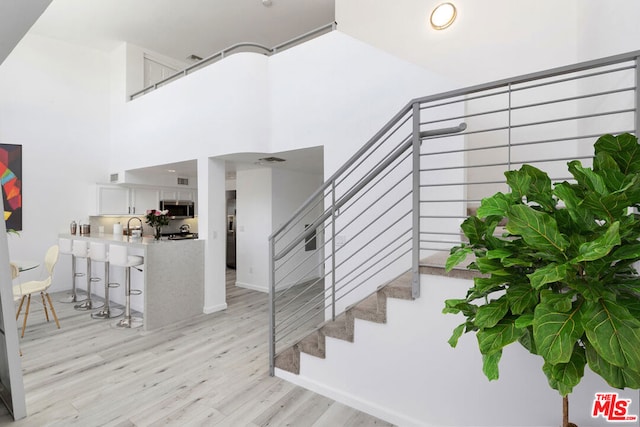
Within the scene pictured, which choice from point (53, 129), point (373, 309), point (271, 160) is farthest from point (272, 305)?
point (53, 129)

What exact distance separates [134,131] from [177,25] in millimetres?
2216

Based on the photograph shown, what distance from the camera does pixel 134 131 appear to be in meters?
6.18

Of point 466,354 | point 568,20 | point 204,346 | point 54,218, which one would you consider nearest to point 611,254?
point 466,354

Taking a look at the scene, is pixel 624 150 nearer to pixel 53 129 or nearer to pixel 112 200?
pixel 112 200

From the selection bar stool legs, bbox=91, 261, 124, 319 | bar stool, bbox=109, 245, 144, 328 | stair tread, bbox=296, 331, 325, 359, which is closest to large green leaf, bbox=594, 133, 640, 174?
stair tread, bbox=296, 331, 325, 359

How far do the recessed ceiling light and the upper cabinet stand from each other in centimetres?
642

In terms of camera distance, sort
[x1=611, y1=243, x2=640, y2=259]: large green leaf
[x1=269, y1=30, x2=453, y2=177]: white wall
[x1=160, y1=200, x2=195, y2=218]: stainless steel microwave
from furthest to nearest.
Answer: [x1=160, y1=200, x2=195, y2=218]: stainless steel microwave
[x1=269, y1=30, x2=453, y2=177]: white wall
[x1=611, y1=243, x2=640, y2=259]: large green leaf

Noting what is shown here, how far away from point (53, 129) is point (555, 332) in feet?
26.0

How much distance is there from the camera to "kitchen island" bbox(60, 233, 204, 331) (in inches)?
162

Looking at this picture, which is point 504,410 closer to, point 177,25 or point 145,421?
point 145,421

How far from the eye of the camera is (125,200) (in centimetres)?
678

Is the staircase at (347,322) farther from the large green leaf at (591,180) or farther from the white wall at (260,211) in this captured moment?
the white wall at (260,211)

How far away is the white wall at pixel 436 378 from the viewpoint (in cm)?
172

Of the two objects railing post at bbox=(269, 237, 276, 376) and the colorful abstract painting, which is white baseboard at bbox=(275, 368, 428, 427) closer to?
railing post at bbox=(269, 237, 276, 376)
